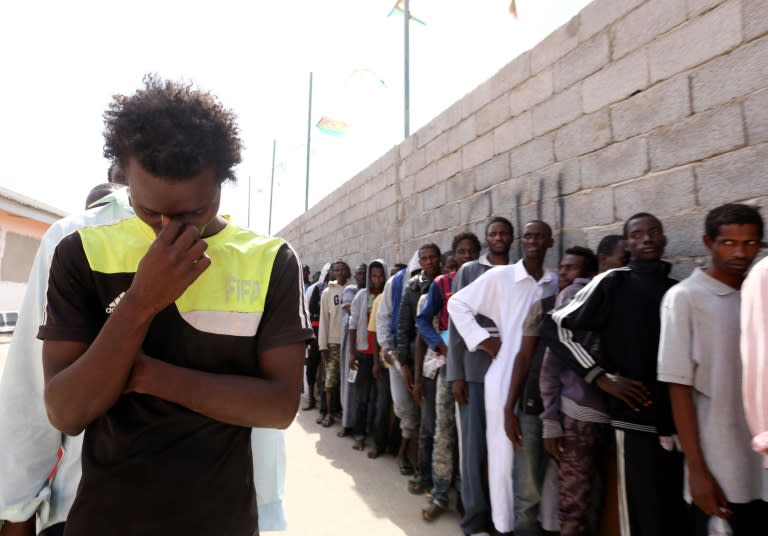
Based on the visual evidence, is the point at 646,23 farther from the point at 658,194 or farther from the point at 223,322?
the point at 223,322

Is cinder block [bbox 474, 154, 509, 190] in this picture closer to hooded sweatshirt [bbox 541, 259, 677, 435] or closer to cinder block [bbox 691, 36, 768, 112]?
cinder block [bbox 691, 36, 768, 112]

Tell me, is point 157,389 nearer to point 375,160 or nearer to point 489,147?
point 489,147

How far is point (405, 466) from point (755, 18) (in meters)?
3.77

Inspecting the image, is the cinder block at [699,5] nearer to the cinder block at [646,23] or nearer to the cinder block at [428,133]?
the cinder block at [646,23]

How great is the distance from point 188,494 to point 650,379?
6.14 ft

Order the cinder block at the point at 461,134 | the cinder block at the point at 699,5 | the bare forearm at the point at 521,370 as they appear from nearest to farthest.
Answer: the cinder block at the point at 699,5, the bare forearm at the point at 521,370, the cinder block at the point at 461,134

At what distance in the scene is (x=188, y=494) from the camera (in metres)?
0.92

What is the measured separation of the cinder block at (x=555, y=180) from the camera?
10.8 ft

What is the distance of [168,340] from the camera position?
37.6 inches

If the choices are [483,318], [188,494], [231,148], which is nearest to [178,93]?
[231,148]

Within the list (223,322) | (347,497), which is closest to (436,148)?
(347,497)

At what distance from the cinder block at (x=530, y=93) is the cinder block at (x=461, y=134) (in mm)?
615

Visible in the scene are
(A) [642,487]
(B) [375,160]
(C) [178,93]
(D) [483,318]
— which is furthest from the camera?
(B) [375,160]

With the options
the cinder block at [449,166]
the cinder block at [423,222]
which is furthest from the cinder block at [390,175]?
the cinder block at [449,166]
